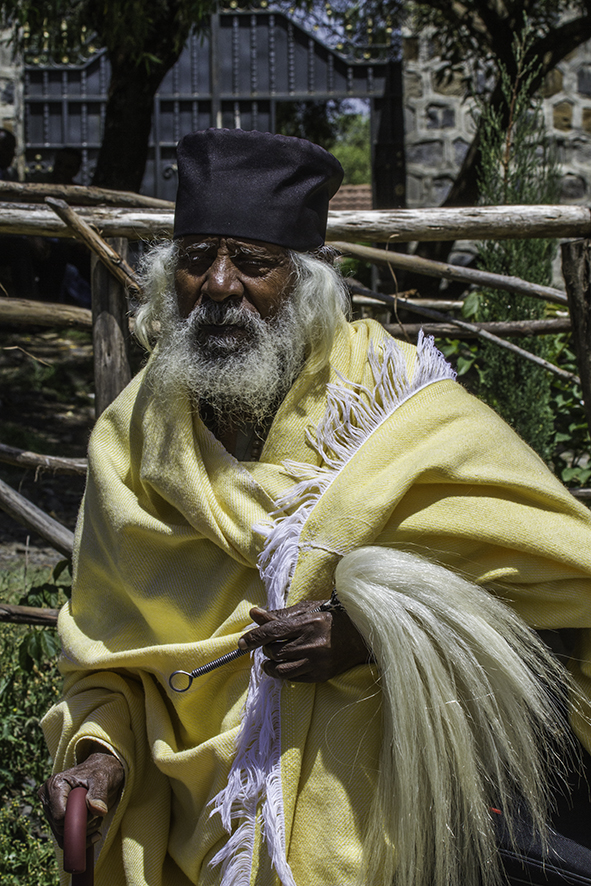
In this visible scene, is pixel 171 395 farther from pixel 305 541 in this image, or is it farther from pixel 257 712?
pixel 257 712

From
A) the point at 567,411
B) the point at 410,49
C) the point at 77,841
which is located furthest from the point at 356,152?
the point at 77,841

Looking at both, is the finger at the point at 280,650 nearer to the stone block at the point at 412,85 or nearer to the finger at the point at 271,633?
the finger at the point at 271,633

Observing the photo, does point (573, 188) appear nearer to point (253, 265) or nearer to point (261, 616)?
point (253, 265)

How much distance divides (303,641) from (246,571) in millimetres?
277

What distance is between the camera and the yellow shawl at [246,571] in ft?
5.30

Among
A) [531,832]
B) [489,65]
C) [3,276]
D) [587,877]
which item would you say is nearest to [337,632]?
[531,832]

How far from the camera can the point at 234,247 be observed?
1.93 m

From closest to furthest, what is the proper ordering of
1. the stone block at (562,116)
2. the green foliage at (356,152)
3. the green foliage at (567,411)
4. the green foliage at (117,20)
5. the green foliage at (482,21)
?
the green foliage at (567,411) → the green foliage at (117,20) → the green foliage at (482,21) → the stone block at (562,116) → the green foliage at (356,152)

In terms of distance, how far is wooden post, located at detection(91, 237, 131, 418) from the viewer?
2.87 meters

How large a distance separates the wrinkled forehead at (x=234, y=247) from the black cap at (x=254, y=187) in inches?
0.7

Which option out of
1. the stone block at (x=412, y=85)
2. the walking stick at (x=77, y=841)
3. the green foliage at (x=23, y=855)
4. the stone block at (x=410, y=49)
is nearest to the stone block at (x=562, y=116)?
the stone block at (x=412, y=85)

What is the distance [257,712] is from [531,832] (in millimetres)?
606

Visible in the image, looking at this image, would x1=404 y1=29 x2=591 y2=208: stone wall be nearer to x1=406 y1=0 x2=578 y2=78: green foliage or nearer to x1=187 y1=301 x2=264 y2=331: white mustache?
x1=406 y1=0 x2=578 y2=78: green foliage

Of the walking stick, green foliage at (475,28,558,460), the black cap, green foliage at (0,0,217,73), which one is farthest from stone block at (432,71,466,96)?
the walking stick
